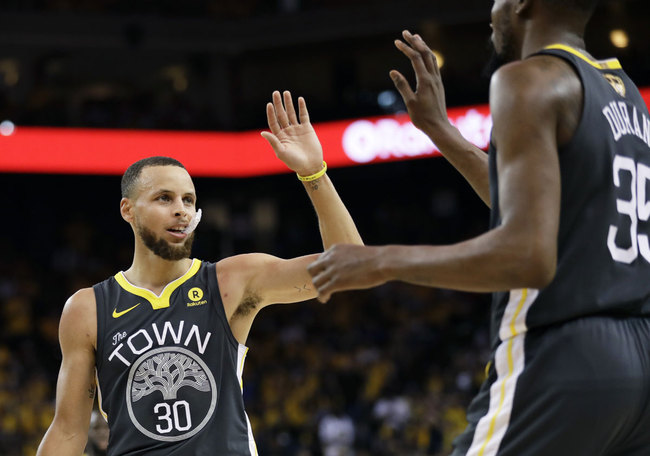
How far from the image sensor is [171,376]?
12.9ft

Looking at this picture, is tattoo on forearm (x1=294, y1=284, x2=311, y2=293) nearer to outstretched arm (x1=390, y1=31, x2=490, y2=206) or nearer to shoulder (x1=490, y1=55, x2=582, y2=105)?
outstretched arm (x1=390, y1=31, x2=490, y2=206)

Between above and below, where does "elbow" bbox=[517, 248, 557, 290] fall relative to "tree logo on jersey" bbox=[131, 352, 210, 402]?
above

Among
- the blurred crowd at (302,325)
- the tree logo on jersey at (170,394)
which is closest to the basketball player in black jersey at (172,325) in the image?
the tree logo on jersey at (170,394)

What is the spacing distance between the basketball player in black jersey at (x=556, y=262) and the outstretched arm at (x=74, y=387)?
184cm

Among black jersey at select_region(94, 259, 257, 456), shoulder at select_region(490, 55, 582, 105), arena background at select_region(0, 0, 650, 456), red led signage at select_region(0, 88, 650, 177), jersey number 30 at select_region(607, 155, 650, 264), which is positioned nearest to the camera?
shoulder at select_region(490, 55, 582, 105)

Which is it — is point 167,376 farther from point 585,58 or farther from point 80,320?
point 585,58

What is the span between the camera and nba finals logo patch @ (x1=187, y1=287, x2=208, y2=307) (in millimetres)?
4191

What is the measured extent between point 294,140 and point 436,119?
0.80 m

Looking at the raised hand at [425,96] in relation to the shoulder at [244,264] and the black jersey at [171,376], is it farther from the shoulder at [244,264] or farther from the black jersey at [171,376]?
the black jersey at [171,376]

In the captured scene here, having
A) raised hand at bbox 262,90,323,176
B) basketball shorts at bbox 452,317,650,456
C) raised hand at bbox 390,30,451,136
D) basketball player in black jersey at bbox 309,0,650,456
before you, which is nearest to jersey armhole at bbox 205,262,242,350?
raised hand at bbox 262,90,323,176

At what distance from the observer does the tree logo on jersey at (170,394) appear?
3889 millimetres

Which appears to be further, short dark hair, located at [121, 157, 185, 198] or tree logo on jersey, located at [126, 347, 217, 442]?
short dark hair, located at [121, 157, 185, 198]

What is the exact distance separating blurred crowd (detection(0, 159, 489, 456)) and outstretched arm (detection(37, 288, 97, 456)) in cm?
963

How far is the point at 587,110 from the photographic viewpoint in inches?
101
